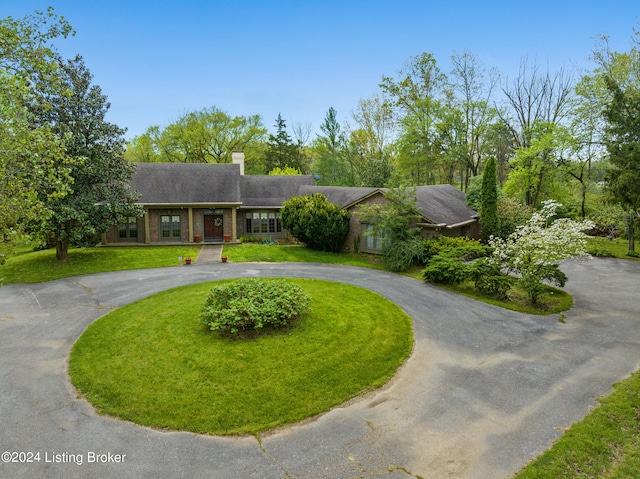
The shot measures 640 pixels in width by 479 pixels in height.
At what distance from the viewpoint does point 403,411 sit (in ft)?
23.7

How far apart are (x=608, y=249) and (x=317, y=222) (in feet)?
68.4

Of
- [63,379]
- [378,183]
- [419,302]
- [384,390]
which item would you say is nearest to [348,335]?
[384,390]

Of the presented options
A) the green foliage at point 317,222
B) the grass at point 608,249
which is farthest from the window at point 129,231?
the grass at point 608,249

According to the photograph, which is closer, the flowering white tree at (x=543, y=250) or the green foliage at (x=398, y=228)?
the flowering white tree at (x=543, y=250)

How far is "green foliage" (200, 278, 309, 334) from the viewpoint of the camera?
10.4 metres

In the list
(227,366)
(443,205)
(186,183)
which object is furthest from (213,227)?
(227,366)

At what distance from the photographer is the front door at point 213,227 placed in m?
27.3

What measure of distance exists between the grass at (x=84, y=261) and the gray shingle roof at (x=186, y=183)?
403 centimetres

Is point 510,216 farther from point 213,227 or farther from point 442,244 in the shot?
point 213,227

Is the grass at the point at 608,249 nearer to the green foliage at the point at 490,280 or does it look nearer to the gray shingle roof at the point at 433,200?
the gray shingle roof at the point at 433,200

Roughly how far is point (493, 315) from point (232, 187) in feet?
69.6

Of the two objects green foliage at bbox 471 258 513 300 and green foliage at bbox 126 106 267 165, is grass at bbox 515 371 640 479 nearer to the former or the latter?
green foliage at bbox 471 258 513 300

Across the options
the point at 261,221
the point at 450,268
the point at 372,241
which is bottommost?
the point at 450,268

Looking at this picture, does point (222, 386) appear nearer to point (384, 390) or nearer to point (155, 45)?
point (384, 390)
